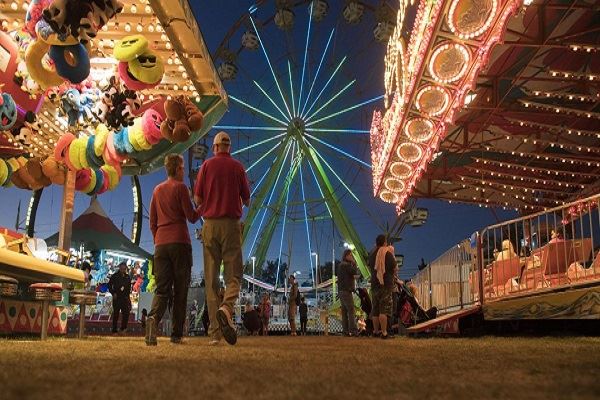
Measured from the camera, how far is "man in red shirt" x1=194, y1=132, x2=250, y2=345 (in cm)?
466

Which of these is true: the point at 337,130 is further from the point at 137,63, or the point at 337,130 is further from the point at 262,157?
the point at 137,63

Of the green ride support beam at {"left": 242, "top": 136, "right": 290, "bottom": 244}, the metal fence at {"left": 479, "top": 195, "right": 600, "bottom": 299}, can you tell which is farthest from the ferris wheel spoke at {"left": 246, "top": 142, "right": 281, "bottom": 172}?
the metal fence at {"left": 479, "top": 195, "right": 600, "bottom": 299}

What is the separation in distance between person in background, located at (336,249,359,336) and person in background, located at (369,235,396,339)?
1.65 metres

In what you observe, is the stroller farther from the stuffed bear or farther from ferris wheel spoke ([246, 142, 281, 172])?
ferris wheel spoke ([246, 142, 281, 172])

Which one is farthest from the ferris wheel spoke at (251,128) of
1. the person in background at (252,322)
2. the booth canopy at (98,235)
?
the person in background at (252,322)

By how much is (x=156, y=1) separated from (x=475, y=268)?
5.84m

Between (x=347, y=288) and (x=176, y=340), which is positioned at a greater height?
(x=347, y=288)

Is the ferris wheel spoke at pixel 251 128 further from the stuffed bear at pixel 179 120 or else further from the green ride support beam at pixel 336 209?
the stuffed bear at pixel 179 120

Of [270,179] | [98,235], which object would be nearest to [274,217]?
[270,179]

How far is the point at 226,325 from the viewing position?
4.36m

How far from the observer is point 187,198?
497 centimetres

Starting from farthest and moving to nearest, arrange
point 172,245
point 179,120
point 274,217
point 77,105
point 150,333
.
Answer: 1. point 274,217
2. point 77,105
3. point 179,120
4. point 172,245
5. point 150,333

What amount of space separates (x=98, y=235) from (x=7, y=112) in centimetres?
1348

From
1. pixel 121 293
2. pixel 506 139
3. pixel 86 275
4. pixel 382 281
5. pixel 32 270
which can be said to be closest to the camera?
pixel 32 270
